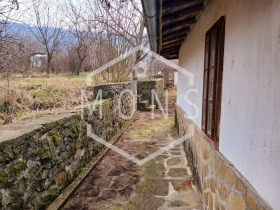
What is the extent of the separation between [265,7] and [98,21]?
8625mm

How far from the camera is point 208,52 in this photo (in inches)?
120

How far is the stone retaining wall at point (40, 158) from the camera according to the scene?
7.45 feet

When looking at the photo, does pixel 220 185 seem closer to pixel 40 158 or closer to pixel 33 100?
pixel 40 158

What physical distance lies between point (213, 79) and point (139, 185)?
2.18 metres

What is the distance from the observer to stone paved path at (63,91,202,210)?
330 centimetres

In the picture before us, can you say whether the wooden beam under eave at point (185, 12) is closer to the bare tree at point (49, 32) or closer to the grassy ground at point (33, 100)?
the grassy ground at point (33, 100)

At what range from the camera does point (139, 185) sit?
3.91 metres

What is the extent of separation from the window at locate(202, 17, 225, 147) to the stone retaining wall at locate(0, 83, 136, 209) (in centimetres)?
205

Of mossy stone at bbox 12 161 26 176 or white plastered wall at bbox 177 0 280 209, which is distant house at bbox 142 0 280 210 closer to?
white plastered wall at bbox 177 0 280 209

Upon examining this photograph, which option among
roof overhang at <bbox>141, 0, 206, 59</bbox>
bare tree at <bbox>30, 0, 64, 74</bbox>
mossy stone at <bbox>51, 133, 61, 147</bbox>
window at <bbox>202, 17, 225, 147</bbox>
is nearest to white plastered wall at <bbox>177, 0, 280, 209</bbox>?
window at <bbox>202, 17, 225, 147</bbox>

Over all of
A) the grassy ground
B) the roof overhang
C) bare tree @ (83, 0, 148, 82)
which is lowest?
the grassy ground

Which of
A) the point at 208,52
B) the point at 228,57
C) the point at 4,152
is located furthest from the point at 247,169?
the point at 4,152

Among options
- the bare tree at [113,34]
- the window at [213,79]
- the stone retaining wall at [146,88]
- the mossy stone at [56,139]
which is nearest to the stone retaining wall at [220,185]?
the window at [213,79]

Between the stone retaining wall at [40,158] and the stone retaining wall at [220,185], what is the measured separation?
2017 millimetres
